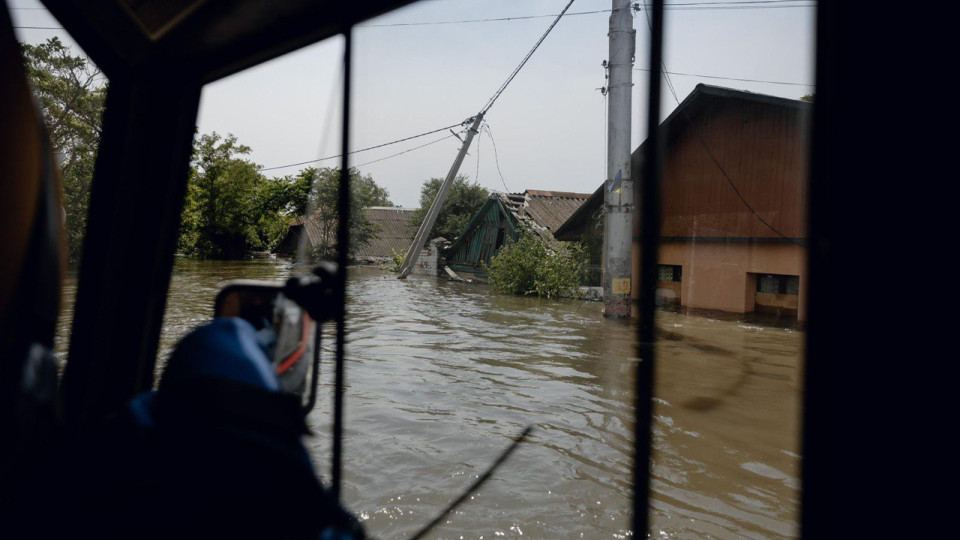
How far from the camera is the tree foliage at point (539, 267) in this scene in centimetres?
1612

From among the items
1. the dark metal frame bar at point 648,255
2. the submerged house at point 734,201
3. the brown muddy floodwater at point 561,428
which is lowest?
the brown muddy floodwater at point 561,428

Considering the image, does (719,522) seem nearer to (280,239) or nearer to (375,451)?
(375,451)

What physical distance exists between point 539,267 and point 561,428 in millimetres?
11096

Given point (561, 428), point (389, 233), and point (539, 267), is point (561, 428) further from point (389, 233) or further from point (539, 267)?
point (389, 233)

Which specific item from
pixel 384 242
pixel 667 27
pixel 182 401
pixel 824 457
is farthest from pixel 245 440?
pixel 384 242

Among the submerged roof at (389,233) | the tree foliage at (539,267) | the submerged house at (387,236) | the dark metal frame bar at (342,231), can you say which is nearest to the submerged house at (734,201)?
the tree foliage at (539,267)

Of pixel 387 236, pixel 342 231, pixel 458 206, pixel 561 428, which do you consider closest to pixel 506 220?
pixel 458 206

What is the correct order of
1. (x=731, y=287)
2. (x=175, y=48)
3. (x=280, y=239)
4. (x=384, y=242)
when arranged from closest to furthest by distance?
(x=175, y=48)
(x=731, y=287)
(x=280, y=239)
(x=384, y=242)

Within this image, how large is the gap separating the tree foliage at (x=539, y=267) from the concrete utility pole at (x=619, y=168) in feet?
16.1

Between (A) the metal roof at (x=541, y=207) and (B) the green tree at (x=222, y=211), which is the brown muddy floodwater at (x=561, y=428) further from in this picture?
(B) the green tree at (x=222, y=211)

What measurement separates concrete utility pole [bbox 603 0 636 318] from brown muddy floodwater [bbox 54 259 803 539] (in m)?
0.64

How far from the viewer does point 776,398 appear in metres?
6.80

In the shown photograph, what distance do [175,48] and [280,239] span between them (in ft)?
75.4

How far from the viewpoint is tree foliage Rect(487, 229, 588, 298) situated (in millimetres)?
16125
